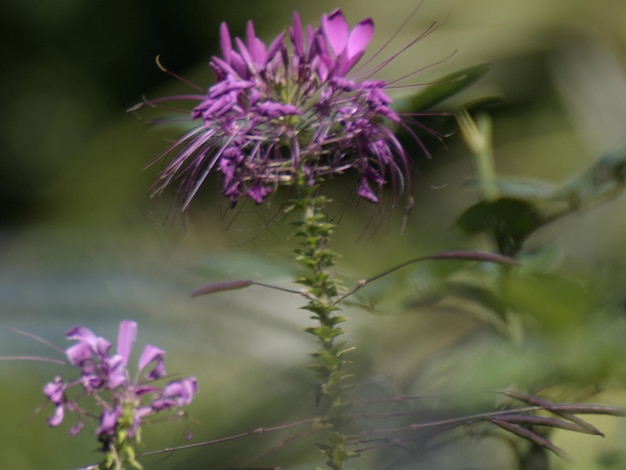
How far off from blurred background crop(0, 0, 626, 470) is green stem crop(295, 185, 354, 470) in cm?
2

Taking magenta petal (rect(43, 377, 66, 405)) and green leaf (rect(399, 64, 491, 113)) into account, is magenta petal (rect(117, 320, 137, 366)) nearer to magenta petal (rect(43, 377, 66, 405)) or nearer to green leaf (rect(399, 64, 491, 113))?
magenta petal (rect(43, 377, 66, 405))

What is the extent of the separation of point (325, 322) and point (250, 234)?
0.40m

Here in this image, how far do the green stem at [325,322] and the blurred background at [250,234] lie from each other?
0.02m

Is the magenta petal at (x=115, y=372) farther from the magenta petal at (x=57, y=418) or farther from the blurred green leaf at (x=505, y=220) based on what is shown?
the blurred green leaf at (x=505, y=220)

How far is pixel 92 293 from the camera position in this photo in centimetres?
47

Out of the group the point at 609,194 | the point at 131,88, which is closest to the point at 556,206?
the point at 609,194

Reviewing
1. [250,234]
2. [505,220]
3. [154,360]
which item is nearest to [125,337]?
[154,360]

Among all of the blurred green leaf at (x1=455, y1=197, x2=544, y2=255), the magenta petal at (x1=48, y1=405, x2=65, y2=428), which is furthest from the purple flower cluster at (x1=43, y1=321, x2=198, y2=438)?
the blurred green leaf at (x1=455, y1=197, x2=544, y2=255)

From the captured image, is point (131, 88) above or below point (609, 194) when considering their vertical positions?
above

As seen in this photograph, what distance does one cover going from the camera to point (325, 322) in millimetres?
234

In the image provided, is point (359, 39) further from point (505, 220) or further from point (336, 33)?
point (505, 220)

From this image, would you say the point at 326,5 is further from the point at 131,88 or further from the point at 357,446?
the point at 357,446

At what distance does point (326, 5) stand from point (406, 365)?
1.16m

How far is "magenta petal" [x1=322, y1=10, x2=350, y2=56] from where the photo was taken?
0.24 metres
